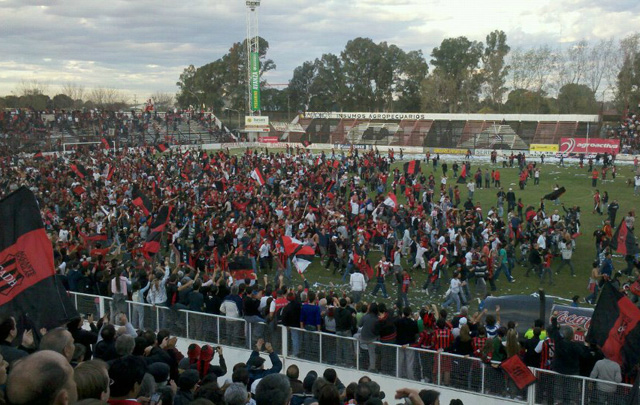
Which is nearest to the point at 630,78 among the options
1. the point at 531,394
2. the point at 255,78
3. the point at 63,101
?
the point at 255,78

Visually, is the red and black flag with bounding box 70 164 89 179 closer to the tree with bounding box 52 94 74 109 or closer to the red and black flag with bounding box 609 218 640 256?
the red and black flag with bounding box 609 218 640 256

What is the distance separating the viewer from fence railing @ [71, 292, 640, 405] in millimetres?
8102

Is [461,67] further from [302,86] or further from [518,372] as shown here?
[518,372]

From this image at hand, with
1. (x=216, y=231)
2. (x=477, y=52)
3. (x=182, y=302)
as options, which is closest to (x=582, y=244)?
(x=216, y=231)

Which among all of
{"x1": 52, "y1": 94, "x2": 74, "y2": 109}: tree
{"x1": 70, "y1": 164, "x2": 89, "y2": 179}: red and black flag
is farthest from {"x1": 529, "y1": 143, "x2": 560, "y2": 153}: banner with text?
{"x1": 52, "y1": 94, "x2": 74, "y2": 109}: tree

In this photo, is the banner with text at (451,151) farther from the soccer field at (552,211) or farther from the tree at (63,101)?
the tree at (63,101)

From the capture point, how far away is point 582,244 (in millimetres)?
20906

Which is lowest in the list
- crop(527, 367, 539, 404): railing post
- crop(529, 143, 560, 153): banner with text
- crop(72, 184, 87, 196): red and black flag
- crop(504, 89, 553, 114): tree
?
crop(527, 367, 539, 404): railing post

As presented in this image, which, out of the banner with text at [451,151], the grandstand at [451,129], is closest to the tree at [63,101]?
the grandstand at [451,129]

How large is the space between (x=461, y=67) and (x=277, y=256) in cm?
7524

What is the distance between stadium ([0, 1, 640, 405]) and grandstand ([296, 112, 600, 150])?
1265 centimetres

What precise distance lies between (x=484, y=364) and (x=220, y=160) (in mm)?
28619

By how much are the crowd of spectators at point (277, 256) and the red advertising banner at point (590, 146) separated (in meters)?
14.3

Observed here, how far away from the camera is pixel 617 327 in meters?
7.54
